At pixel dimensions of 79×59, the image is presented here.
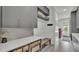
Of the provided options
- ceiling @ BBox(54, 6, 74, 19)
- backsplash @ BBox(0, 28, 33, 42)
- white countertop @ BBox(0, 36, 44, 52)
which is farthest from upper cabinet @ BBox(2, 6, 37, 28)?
ceiling @ BBox(54, 6, 74, 19)

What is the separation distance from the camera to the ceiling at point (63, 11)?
1.76 metres

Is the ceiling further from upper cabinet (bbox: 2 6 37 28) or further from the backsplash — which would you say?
the backsplash

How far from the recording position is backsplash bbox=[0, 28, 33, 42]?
1819 mm

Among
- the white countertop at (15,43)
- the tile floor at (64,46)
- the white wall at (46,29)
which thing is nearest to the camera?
the white countertop at (15,43)

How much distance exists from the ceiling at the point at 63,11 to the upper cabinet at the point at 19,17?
42 centimetres

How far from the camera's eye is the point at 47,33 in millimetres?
1942

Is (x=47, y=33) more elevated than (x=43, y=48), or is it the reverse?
(x=47, y=33)

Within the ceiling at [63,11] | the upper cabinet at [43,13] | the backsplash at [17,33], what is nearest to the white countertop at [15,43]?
the backsplash at [17,33]

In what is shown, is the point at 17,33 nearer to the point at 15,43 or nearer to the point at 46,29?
the point at 15,43

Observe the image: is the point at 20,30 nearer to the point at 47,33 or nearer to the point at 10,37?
the point at 10,37

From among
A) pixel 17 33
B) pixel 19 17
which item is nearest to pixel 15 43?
pixel 17 33

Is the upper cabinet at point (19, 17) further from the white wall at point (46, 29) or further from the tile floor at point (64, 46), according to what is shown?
the tile floor at point (64, 46)

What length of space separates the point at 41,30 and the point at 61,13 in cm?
50
